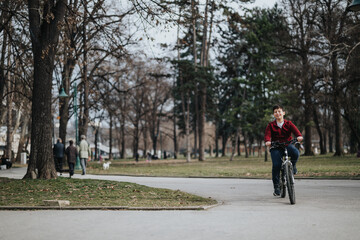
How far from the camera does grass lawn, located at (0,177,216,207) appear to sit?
9617 mm

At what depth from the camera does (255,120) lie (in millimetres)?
36625

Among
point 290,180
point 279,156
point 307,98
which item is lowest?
point 290,180

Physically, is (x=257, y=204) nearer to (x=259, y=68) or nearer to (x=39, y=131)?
(x=39, y=131)

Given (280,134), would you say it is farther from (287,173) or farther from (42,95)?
(42,95)

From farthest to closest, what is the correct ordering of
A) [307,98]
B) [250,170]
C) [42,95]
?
[307,98] < [250,170] < [42,95]

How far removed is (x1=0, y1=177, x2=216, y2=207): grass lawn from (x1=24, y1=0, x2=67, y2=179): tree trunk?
0.93 m

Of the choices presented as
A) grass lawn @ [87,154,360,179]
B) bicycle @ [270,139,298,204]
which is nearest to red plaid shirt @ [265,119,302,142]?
bicycle @ [270,139,298,204]

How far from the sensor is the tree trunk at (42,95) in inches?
597

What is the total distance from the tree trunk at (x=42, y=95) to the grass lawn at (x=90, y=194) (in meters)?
0.93

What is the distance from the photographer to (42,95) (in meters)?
15.1

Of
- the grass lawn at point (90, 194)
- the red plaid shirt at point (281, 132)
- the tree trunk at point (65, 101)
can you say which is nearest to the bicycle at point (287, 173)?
the red plaid shirt at point (281, 132)

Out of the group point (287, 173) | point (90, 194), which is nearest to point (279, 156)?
point (287, 173)

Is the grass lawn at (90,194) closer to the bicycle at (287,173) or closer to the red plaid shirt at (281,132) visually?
the bicycle at (287,173)

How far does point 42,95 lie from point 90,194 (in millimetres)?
5057
